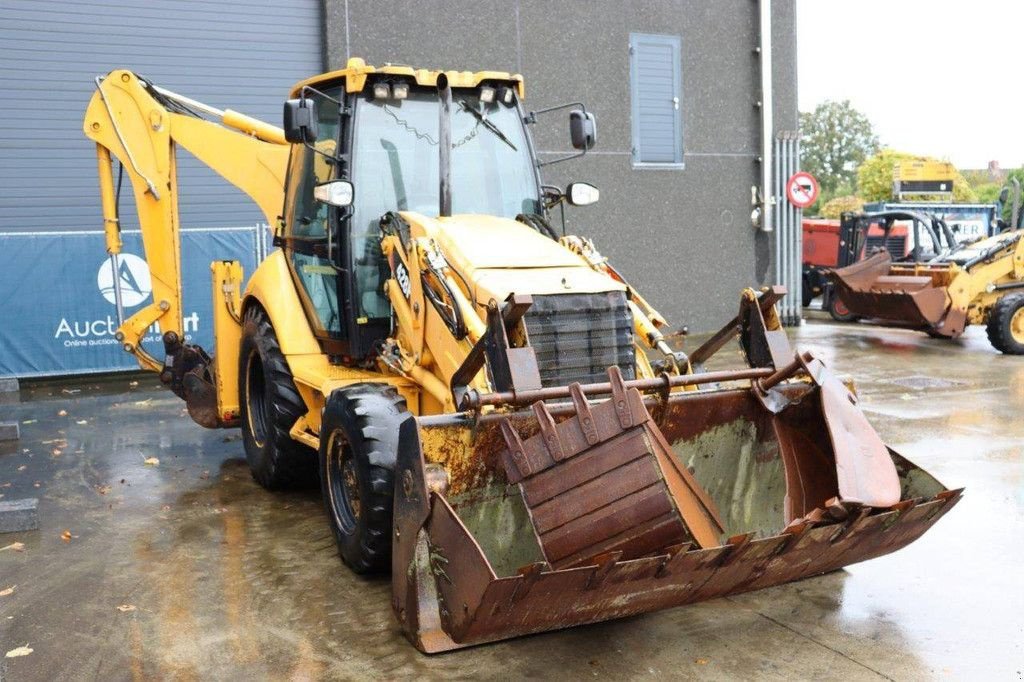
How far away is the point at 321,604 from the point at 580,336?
196 centimetres

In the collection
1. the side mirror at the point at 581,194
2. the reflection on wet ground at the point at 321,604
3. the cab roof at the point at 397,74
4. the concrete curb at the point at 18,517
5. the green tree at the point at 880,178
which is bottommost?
the reflection on wet ground at the point at 321,604

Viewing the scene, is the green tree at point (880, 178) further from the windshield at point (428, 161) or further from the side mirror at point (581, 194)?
the windshield at point (428, 161)

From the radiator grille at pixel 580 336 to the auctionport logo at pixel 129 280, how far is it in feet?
29.3

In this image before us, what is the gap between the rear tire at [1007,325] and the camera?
14719 mm

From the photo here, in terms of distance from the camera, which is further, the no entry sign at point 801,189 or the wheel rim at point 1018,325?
the no entry sign at point 801,189

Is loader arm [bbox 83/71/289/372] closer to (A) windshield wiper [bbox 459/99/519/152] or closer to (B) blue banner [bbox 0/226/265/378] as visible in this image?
(A) windshield wiper [bbox 459/99/519/152]

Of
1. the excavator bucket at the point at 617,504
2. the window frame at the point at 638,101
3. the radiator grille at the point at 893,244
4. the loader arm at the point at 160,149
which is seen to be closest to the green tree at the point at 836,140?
→ the radiator grille at the point at 893,244

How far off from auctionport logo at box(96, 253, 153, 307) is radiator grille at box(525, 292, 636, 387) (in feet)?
29.3

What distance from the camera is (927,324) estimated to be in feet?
50.3

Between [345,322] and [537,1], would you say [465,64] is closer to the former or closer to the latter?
[537,1]

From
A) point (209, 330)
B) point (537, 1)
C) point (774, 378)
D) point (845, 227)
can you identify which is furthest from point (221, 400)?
point (845, 227)

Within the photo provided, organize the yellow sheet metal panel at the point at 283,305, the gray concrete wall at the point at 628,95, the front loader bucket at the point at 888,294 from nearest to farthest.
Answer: the yellow sheet metal panel at the point at 283,305, the front loader bucket at the point at 888,294, the gray concrete wall at the point at 628,95

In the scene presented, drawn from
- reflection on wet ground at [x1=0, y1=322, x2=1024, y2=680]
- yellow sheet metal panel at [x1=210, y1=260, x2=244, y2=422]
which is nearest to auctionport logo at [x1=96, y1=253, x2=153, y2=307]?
reflection on wet ground at [x1=0, y1=322, x2=1024, y2=680]

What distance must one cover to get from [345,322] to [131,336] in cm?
347
